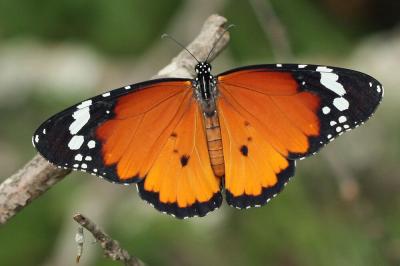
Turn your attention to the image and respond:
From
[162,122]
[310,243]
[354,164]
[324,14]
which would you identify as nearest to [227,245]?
[310,243]

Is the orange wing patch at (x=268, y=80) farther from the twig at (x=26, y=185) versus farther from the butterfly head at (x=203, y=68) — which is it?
the twig at (x=26, y=185)

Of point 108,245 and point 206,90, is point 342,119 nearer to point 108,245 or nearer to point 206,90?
point 206,90

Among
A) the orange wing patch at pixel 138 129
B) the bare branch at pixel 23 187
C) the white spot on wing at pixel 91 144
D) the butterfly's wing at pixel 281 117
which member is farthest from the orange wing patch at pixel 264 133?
the bare branch at pixel 23 187

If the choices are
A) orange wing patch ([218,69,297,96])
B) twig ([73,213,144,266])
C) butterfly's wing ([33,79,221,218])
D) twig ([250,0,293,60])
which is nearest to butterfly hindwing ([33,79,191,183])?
butterfly's wing ([33,79,221,218])

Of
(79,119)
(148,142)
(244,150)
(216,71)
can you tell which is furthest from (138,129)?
(216,71)

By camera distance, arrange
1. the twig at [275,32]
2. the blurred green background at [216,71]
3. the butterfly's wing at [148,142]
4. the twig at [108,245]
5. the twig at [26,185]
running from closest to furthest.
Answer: the twig at [108,245] → the twig at [26,185] → the butterfly's wing at [148,142] → the twig at [275,32] → the blurred green background at [216,71]

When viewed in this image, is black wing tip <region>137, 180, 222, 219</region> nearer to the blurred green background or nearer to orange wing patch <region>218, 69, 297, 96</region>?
orange wing patch <region>218, 69, 297, 96</region>
